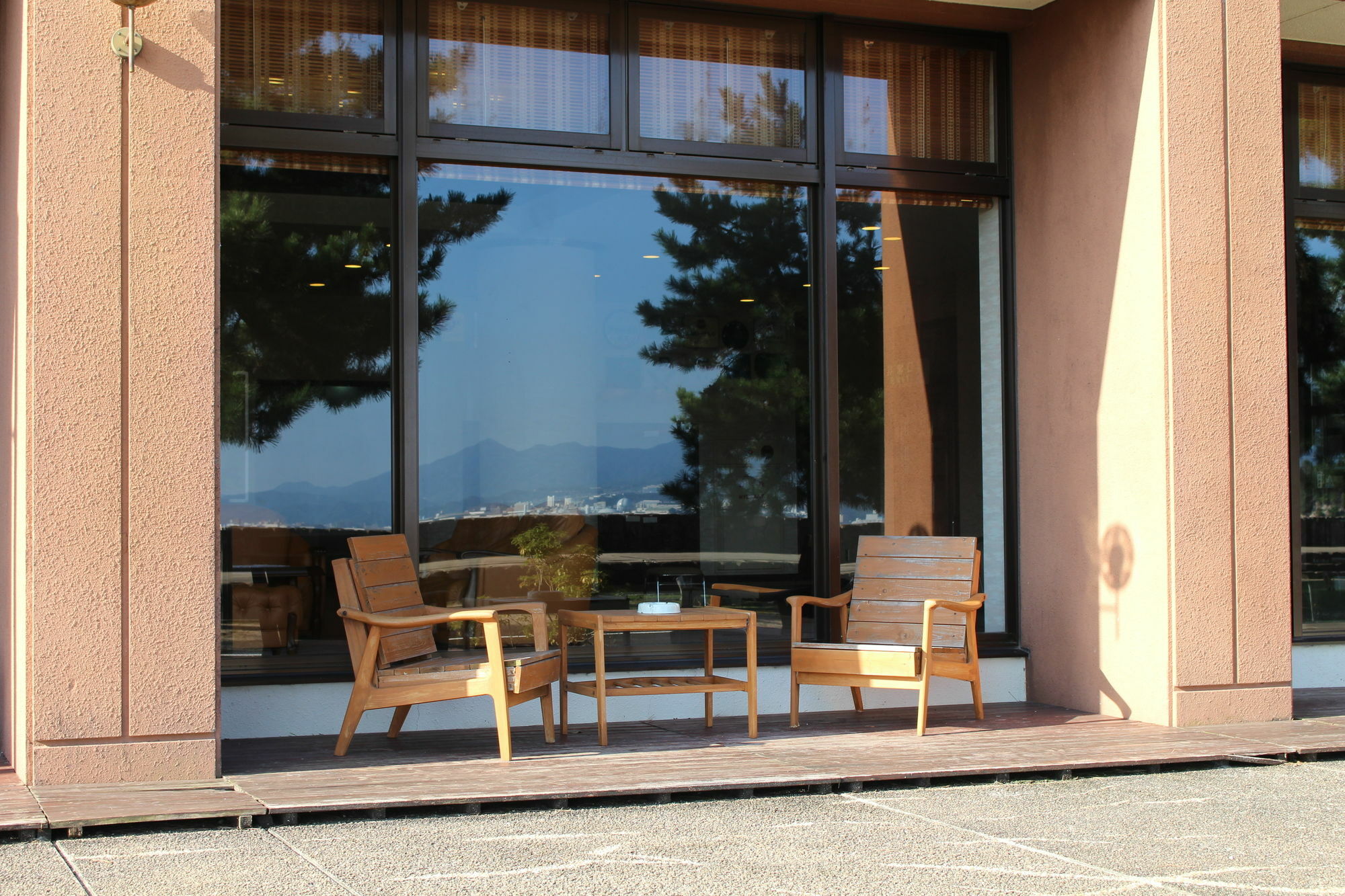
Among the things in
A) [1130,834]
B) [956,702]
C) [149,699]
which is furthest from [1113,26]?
[149,699]

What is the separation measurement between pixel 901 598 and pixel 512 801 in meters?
2.54

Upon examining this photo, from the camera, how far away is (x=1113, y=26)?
239 inches

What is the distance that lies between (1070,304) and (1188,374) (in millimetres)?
859

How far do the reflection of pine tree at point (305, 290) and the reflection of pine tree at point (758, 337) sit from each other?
1293 millimetres

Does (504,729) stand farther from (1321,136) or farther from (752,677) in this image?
(1321,136)

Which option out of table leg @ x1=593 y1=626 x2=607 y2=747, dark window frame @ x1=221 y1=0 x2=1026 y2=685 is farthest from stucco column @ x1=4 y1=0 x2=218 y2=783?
table leg @ x1=593 y1=626 x2=607 y2=747

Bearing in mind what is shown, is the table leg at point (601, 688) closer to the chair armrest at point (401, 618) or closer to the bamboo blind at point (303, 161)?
the chair armrest at point (401, 618)

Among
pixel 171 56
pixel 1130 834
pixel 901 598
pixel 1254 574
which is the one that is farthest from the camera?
pixel 901 598

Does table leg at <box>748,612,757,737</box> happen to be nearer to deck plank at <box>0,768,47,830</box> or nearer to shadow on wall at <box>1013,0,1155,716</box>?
shadow on wall at <box>1013,0,1155,716</box>

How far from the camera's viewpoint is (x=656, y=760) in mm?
4828

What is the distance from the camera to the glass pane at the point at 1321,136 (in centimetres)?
734

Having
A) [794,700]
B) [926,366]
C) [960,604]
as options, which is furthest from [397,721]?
[926,366]

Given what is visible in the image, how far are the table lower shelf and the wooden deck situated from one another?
0.63 ft

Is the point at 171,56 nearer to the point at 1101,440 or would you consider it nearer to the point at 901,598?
the point at 901,598
